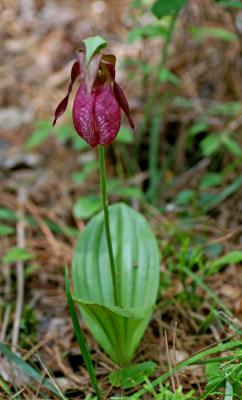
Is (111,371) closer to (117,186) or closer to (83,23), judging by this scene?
(117,186)

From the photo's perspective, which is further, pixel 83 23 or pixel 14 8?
pixel 14 8

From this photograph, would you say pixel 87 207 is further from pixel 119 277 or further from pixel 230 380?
pixel 230 380

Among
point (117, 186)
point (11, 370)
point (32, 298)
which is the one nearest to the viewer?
point (11, 370)

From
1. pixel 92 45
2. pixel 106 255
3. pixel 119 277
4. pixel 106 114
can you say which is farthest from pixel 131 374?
pixel 92 45

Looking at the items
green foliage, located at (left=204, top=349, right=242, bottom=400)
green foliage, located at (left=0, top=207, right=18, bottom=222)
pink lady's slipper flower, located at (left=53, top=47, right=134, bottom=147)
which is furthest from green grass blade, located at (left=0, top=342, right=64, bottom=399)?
green foliage, located at (left=0, top=207, right=18, bottom=222)

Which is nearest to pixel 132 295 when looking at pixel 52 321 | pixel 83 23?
pixel 52 321

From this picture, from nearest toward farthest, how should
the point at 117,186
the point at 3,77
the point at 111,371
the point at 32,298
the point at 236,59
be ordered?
the point at 111,371 < the point at 32,298 < the point at 117,186 < the point at 236,59 < the point at 3,77

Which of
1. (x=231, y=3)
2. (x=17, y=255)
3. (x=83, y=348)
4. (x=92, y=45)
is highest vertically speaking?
(x=231, y=3)
